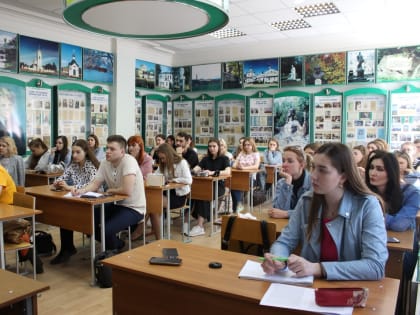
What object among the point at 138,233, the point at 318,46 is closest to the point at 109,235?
the point at 138,233

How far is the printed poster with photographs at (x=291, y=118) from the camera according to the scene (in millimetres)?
8242

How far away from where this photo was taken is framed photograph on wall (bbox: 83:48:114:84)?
7688 millimetres

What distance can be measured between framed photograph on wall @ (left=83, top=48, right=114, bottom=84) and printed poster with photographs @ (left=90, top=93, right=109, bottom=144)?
0.34 meters

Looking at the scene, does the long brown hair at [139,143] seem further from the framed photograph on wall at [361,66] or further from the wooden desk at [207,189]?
the framed photograph on wall at [361,66]

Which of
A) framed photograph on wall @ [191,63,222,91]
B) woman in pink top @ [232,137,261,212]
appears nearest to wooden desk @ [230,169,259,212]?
woman in pink top @ [232,137,261,212]

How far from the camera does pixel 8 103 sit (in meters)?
6.45

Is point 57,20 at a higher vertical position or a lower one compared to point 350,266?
higher

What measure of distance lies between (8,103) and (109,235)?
3792 mm

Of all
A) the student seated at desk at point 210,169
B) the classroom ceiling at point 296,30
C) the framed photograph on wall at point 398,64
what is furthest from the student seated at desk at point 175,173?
the framed photograph on wall at point 398,64

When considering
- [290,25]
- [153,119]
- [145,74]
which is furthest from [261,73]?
[153,119]

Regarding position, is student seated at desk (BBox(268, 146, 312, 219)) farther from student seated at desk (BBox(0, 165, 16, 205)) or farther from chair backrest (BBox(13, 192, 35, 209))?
student seated at desk (BBox(0, 165, 16, 205))

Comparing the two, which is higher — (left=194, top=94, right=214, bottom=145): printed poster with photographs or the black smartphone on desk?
(left=194, top=94, right=214, bottom=145): printed poster with photographs

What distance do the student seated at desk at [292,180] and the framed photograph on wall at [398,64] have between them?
199 inches

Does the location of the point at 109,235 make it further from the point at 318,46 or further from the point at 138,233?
the point at 318,46
